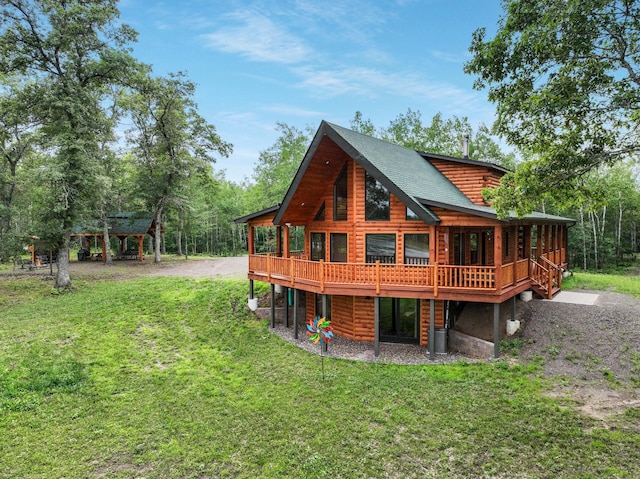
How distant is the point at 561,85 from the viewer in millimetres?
8203

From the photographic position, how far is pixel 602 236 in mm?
33656

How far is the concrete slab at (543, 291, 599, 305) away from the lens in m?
13.5

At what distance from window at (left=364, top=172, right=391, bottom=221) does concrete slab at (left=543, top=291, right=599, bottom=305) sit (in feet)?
24.4

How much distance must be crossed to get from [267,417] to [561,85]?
392 inches

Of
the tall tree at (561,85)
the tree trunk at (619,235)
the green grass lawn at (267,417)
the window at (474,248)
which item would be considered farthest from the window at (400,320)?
the tree trunk at (619,235)

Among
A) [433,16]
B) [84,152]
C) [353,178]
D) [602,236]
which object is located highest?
[433,16]

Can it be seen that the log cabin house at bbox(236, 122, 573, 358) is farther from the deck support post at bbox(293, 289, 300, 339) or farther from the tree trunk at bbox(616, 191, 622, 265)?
the tree trunk at bbox(616, 191, 622, 265)

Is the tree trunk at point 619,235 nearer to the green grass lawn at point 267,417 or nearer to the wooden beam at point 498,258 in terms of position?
the wooden beam at point 498,258

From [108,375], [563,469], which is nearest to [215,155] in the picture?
[108,375]

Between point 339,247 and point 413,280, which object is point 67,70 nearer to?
point 339,247

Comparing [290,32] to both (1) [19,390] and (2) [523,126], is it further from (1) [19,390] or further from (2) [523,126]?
(1) [19,390]

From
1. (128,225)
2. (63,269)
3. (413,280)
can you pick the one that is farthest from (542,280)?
(128,225)

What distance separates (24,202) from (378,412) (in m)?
34.8

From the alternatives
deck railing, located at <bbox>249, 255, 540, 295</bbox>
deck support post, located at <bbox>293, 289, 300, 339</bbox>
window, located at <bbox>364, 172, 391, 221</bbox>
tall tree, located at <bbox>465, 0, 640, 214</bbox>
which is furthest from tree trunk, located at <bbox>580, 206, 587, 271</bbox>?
deck support post, located at <bbox>293, 289, 300, 339</bbox>
